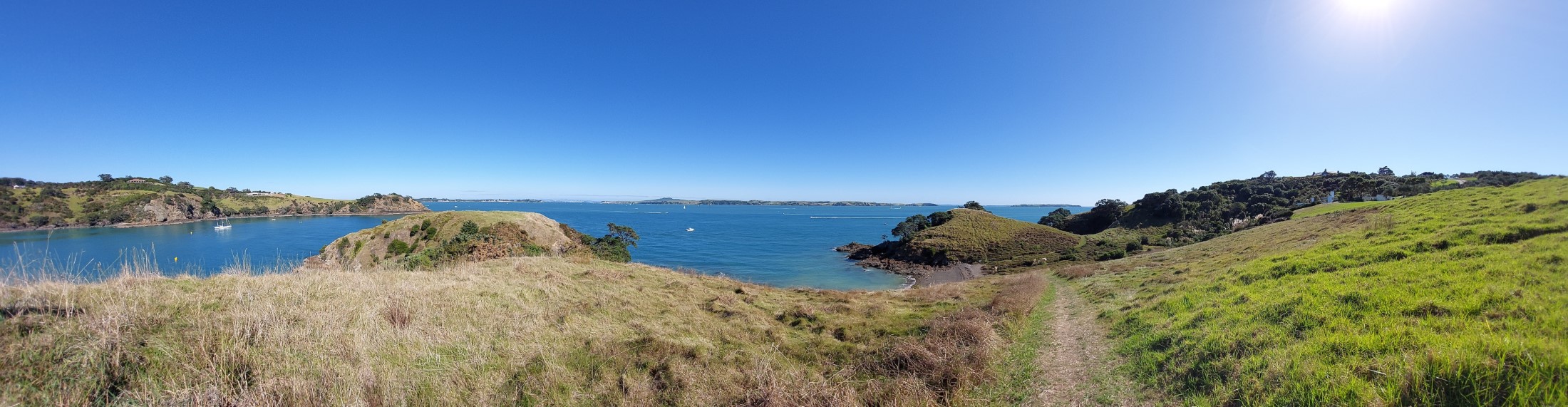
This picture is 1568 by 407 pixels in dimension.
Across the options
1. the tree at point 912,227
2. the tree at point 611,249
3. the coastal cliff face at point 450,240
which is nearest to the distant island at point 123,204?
the coastal cliff face at point 450,240

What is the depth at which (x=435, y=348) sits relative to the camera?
7.18 meters

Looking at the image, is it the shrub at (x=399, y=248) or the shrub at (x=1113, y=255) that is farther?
the shrub at (x=1113, y=255)

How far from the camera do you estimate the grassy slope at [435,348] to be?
4.91 meters

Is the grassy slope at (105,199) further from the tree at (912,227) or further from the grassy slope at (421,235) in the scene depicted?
the tree at (912,227)

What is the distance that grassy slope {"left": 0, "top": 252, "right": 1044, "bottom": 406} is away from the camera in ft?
16.1

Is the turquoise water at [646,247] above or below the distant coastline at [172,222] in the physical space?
below

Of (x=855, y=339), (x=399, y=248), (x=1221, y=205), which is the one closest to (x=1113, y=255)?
(x=1221, y=205)

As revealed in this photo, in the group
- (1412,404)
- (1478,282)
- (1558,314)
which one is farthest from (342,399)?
(1478,282)

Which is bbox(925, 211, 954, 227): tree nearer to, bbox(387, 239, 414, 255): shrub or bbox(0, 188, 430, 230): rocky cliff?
bbox(387, 239, 414, 255): shrub

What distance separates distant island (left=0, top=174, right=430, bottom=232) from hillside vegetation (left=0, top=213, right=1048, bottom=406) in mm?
134929

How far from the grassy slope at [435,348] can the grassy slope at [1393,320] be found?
3334 millimetres

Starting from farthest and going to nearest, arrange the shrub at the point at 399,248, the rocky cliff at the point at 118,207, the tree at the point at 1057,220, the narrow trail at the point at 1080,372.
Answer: the tree at the point at 1057,220, the rocky cliff at the point at 118,207, the shrub at the point at 399,248, the narrow trail at the point at 1080,372

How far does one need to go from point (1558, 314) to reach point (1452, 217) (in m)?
10.8

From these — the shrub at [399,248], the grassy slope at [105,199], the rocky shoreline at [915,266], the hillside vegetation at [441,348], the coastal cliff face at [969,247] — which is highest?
the grassy slope at [105,199]
